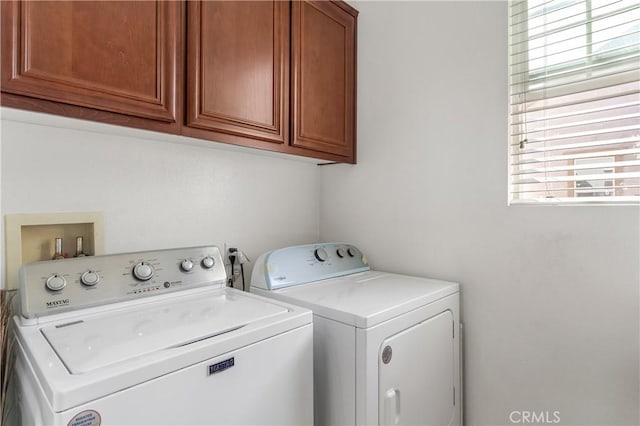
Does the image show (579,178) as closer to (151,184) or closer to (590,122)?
(590,122)

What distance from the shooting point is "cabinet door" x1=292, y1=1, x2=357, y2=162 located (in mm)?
1600

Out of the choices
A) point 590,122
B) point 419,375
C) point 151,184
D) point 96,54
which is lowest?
point 419,375

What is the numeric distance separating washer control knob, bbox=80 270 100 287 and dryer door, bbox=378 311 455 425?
0.93 meters

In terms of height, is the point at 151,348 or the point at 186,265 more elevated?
the point at 186,265

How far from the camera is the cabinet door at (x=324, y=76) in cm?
160

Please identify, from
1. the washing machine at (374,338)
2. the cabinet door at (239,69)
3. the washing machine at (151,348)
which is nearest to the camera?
the washing machine at (151,348)

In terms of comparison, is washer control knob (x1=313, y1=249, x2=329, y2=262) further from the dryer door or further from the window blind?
the window blind

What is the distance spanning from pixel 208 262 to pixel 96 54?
2.56 ft

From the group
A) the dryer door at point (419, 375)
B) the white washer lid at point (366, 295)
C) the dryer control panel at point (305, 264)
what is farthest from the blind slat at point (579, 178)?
the dryer control panel at point (305, 264)

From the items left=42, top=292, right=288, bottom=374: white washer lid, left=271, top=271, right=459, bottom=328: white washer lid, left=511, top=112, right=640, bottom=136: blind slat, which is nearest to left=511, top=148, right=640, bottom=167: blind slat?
left=511, top=112, right=640, bottom=136: blind slat

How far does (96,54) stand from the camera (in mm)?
1008

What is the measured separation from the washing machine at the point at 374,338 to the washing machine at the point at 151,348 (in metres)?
0.12

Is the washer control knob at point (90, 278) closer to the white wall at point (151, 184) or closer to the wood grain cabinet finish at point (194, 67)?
the white wall at point (151, 184)

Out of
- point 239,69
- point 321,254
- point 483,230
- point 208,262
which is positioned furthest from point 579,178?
point 208,262
